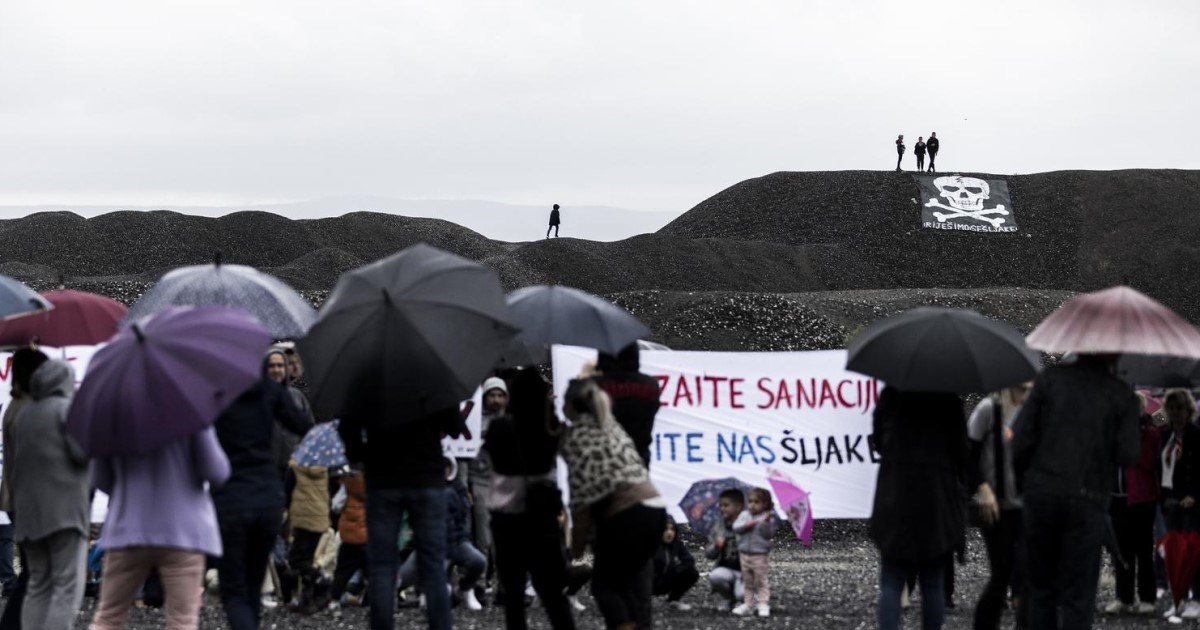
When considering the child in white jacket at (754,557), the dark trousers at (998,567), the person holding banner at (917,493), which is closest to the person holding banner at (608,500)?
the person holding banner at (917,493)

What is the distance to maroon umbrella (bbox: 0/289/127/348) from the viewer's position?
445 inches

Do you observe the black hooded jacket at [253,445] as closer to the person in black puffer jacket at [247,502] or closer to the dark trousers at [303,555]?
the person in black puffer jacket at [247,502]

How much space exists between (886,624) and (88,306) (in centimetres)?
586

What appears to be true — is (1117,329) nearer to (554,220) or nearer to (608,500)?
(608,500)

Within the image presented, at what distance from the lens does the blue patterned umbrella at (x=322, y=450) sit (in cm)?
1271

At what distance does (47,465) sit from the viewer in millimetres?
9211

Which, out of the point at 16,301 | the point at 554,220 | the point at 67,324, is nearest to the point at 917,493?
the point at 16,301

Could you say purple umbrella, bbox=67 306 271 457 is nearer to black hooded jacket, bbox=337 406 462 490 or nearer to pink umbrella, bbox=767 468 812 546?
black hooded jacket, bbox=337 406 462 490

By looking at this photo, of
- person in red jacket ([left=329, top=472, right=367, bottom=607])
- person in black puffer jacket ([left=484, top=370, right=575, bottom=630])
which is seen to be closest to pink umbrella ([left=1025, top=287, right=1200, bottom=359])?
person in black puffer jacket ([left=484, top=370, right=575, bottom=630])

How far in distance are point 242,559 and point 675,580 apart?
5.10 metres

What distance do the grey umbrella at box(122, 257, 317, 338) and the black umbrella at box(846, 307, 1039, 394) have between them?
3424mm

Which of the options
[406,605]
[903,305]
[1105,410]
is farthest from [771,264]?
[1105,410]

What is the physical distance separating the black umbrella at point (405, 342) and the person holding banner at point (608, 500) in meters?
0.59

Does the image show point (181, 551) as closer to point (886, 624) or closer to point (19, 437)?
point (19, 437)
